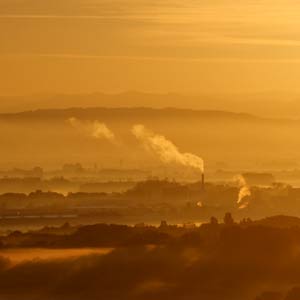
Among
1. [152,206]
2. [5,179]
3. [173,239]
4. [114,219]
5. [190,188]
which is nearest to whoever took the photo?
[173,239]

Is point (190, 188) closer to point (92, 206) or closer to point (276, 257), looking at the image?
point (92, 206)

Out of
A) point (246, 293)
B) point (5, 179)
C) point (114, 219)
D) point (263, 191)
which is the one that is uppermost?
point (5, 179)

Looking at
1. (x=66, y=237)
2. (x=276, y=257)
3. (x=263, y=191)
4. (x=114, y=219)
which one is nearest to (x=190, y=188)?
(x=263, y=191)

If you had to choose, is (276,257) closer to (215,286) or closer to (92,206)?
(215,286)

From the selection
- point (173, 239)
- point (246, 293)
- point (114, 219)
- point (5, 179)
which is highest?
point (5, 179)

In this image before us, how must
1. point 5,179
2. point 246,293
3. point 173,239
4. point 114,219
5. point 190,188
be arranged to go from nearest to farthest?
point 246,293 < point 173,239 < point 114,219 < point 190,188 < point 5,179

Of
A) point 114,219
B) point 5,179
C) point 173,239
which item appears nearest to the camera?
point 173,239

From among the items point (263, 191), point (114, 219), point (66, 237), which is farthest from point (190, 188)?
point (66, 237)

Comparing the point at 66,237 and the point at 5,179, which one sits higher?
the point at 5,179

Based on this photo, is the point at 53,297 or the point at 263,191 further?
the point at 263,191
